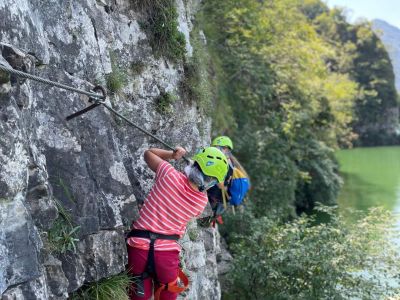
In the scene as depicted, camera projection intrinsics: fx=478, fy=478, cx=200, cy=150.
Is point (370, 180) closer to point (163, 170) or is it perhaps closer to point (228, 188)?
point (228, 188)

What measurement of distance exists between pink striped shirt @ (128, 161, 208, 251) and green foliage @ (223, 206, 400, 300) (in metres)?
5.18

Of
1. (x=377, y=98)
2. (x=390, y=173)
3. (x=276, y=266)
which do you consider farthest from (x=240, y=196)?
(x=377, y=98)

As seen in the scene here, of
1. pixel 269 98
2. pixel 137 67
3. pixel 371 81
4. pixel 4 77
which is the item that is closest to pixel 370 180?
pixel 269 98

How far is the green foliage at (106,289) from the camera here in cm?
392

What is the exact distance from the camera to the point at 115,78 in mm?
4902

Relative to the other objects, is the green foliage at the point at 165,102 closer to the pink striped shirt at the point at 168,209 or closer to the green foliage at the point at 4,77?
the pink striped shirt at the point at 168,209

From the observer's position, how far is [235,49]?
16594mm

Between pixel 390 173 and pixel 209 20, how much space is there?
24.5m

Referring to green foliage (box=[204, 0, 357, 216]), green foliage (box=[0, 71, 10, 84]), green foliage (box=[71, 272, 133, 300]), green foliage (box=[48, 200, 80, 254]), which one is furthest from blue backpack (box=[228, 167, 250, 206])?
green foliage (box=[204, 0, 357, 216])

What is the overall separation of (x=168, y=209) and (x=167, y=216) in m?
0.06

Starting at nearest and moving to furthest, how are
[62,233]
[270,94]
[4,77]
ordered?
[4,77] → [62,233] → [270,94]

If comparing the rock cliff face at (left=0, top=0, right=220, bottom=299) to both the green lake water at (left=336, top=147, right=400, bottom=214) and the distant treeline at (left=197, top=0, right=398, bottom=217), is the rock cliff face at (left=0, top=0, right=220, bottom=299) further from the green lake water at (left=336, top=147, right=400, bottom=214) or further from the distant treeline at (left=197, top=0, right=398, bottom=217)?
the green lake water at (left=336, top=147, right=400, bottom=214)

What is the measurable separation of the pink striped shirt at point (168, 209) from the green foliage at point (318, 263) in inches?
204

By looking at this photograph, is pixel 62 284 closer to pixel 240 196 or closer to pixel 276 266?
pixel 240 196
